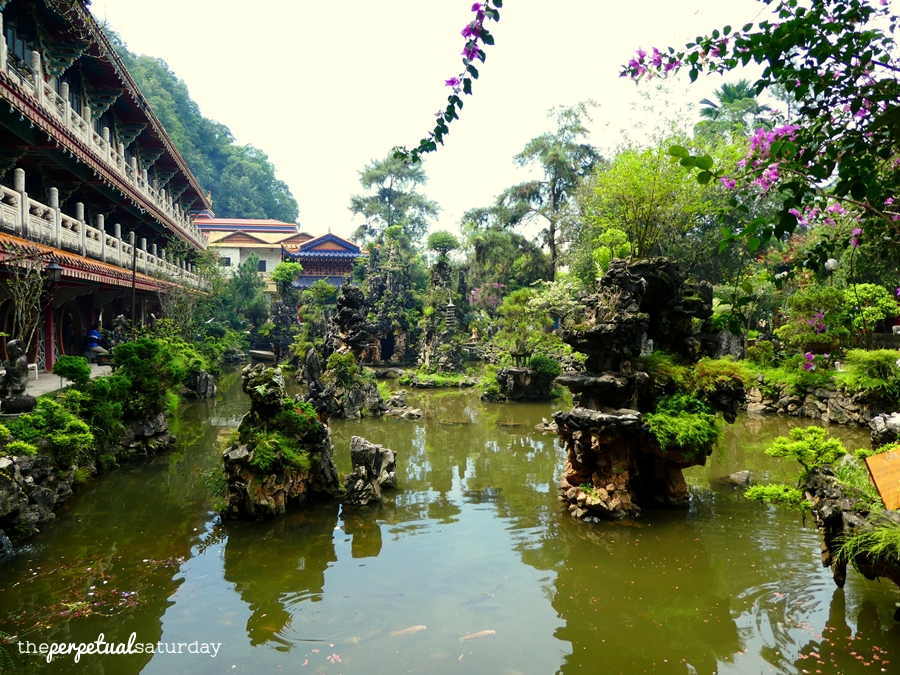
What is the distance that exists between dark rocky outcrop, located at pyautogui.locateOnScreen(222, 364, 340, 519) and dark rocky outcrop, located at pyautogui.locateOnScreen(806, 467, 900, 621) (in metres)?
6.84

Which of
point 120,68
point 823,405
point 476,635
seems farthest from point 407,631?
point 120,68

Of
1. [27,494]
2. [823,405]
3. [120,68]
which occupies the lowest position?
[27,494]

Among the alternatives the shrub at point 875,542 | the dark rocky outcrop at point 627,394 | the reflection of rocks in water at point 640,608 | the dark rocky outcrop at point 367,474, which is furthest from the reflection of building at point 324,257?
the shrub at point 875,542

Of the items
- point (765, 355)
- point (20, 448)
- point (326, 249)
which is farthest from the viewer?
point (326, 249)

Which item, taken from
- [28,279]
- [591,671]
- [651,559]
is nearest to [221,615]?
[591,671]

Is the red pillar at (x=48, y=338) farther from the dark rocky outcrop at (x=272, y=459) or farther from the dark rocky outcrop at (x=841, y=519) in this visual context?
the dark rocky outcrop at (x=841, y=519)

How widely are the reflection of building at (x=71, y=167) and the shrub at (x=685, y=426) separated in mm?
9821

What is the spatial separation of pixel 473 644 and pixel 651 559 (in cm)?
302

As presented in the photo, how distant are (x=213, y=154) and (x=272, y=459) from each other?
208 ft

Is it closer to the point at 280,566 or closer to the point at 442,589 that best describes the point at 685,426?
the point at 442,589

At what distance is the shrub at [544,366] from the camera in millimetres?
20438

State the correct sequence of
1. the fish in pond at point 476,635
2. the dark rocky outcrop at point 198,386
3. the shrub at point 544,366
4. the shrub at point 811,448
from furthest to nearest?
the shrub at point 544,366 → the dark rocky outcrop at point 198,386 → the shrub at point 811,448 → the fish in pond at point 476,635

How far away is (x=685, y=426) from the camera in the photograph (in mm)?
8352

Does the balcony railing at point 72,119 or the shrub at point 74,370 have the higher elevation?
the balcony railing at point 72,119
